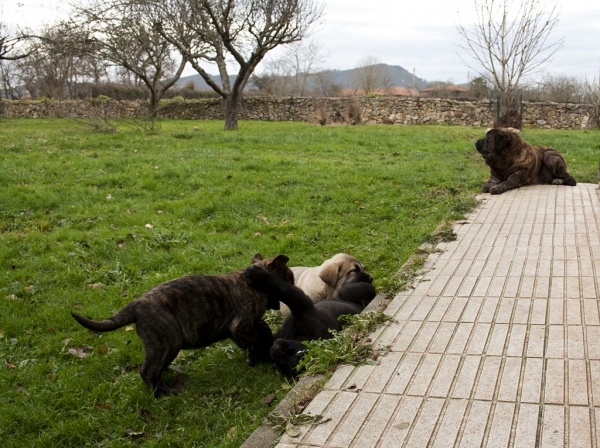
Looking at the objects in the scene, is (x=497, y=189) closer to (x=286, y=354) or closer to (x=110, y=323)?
(x=286, y=354)

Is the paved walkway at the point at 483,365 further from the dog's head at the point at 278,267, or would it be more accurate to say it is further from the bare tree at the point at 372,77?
the bare tree at the point at 372,77

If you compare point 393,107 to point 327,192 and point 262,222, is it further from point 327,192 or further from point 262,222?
point 262,222

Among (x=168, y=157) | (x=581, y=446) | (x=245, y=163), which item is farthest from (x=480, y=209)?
(x=168, y=157)

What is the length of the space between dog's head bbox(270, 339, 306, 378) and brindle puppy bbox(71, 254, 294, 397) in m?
0.31

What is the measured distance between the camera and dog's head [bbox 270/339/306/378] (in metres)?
4.28

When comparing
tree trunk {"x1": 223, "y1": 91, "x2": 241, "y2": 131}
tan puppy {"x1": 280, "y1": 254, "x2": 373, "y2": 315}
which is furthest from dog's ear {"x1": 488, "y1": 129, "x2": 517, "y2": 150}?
tree trunk {"x1": 223, "y1": 91, "x2": 241, "y2": 131}

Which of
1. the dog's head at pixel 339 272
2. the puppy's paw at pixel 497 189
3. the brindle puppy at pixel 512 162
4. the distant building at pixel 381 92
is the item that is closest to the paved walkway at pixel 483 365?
the dog's head at pixel 339 272

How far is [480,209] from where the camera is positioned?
915 centimetres

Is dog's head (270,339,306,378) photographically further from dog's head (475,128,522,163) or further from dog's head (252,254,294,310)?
dog's head (475,128,522,163)

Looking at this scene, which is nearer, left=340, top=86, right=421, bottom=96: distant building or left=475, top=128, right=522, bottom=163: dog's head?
left=475, top=128, right=522, bottom=163: dog's head

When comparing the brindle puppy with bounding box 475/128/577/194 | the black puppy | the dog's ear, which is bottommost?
the black puppy

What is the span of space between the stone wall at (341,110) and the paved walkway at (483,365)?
23.1 m

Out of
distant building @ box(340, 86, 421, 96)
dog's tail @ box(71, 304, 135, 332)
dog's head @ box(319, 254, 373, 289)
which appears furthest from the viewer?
distant building @ box(340, 86, 421, 96)

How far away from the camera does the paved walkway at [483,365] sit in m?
2.92
